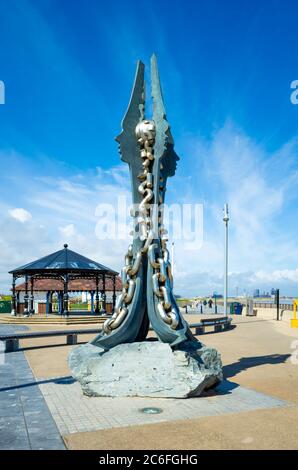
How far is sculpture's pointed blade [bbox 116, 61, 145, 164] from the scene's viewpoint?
412 inches

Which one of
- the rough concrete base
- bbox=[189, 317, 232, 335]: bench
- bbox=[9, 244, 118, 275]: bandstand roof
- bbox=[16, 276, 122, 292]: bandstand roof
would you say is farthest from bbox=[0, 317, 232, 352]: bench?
bbox=[16, 276, 122, 292]: bandstand roof

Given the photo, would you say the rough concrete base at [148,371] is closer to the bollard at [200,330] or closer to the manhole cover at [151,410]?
the manhole cover at [151,410]

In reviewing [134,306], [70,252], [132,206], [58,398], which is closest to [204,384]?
[134,306]

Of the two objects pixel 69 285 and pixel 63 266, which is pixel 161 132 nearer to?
pixel 63 266

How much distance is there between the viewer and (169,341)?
913cm

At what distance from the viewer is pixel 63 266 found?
28344 mm

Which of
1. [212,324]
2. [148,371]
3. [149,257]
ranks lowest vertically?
[212,324]

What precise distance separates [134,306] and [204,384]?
2.24m

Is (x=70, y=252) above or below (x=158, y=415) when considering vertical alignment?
above

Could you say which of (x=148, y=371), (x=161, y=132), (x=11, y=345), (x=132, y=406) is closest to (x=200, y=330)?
(x=11, y=345)

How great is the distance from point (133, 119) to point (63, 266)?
19.1m

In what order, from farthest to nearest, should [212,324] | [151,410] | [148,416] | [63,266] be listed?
1. [63,266]
2. [212,324]
3. [151,410]
4. [148,416]

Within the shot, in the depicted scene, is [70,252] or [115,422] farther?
[70,252]
